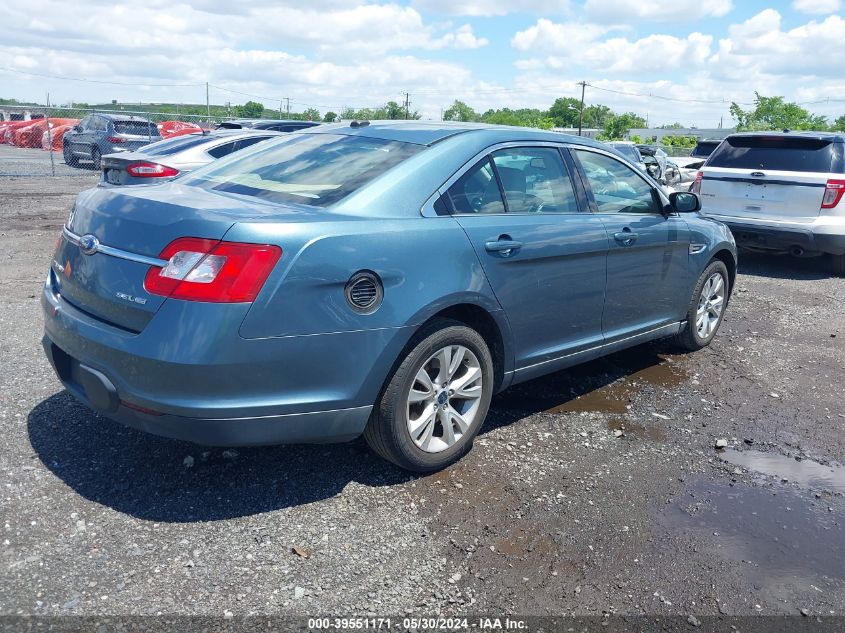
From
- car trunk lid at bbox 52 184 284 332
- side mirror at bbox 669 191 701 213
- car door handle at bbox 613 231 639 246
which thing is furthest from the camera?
side mirror at bbox 669 191 701 213

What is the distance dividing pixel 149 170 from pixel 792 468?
789 centimetres

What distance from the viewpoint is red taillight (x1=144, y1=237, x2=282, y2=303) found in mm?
3004

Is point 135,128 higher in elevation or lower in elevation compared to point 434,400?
higher

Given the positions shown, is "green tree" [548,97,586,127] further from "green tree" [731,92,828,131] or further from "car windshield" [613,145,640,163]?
"car windshield" [613,145,640,163]

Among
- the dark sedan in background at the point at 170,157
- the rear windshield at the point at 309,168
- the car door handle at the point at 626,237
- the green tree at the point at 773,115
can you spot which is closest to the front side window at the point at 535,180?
the car door handle at the point at 626,237

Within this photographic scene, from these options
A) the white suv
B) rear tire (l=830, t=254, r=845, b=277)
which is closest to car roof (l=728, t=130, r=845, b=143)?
the white suv

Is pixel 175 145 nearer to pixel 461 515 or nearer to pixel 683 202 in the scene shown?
pixel 683 202

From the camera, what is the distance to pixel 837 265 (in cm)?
986

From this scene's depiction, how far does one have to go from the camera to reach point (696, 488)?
3.90m

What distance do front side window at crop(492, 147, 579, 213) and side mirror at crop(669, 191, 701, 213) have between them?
1170 mm

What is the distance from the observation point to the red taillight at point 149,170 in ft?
30.5

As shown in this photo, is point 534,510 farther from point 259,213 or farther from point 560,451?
point 259,213

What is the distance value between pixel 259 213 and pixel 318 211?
0.88 ft

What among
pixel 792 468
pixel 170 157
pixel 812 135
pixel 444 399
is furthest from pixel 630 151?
pixel 444 399
